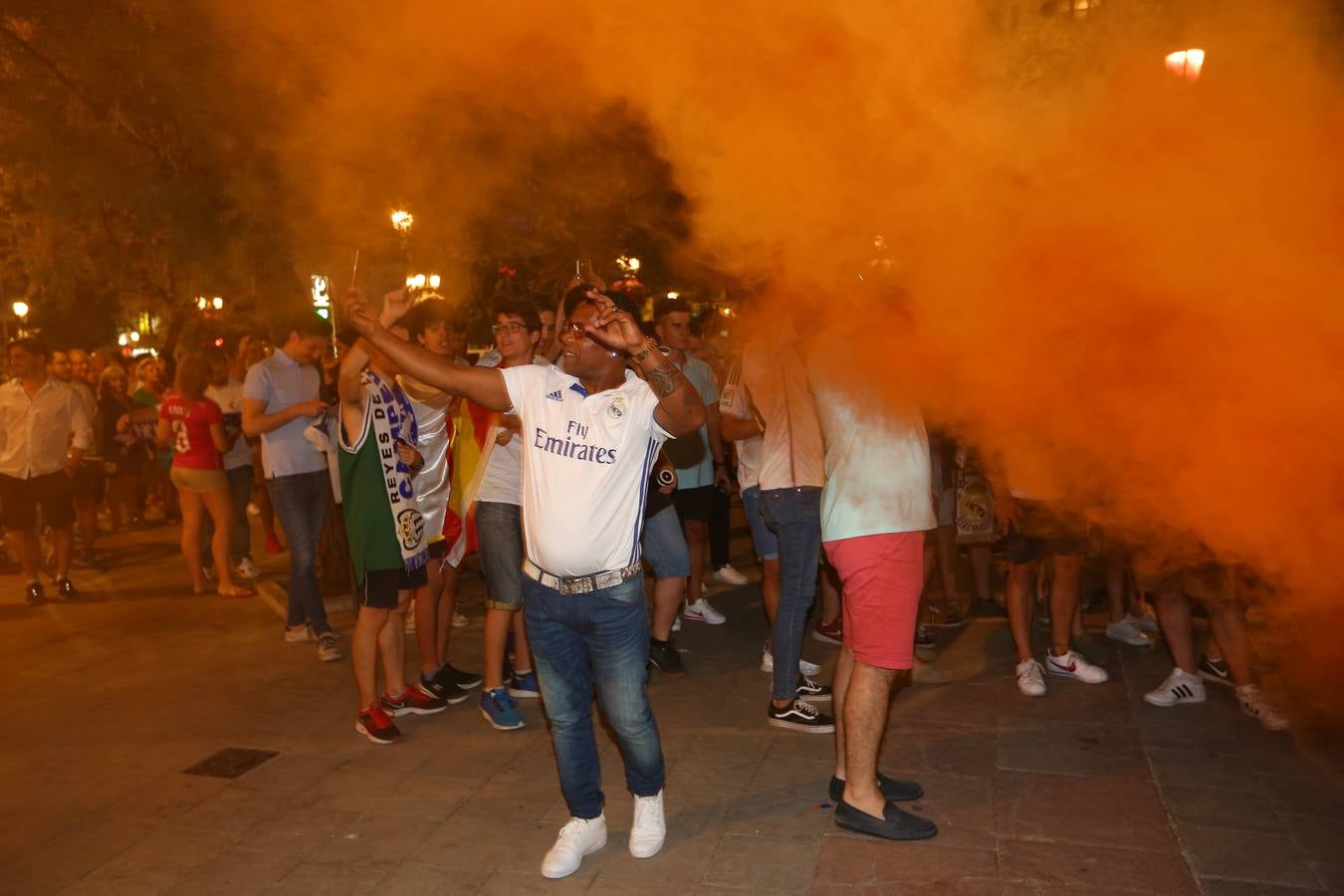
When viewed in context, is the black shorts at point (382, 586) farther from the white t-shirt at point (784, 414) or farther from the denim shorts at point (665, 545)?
the white t-shirt at point (784, 414)

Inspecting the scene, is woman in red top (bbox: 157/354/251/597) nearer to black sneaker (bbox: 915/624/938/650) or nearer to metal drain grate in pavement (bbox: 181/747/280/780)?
metal drain grate in pavement (bbox: 181/747/280/780)

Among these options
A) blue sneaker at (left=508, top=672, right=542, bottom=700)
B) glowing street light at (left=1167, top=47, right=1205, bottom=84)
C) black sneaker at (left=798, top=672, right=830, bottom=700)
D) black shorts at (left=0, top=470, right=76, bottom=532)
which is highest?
glowing street light at (left=1167, top=47, right=1205, bottom=84)

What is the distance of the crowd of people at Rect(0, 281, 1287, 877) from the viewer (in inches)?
161

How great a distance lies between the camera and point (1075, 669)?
21.0 feet

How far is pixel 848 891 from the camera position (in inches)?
158

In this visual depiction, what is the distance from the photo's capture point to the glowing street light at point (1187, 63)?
335cm

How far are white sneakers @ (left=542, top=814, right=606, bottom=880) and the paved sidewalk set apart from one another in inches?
2.0

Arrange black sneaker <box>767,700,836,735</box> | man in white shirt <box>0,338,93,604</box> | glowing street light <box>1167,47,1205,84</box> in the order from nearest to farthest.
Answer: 1. glowing street light <box>1167,47,1205,84</box>
2. black sneaker <box>767,700,836,735</box>
3. man in white shirt <box>0,338,93,604</box>

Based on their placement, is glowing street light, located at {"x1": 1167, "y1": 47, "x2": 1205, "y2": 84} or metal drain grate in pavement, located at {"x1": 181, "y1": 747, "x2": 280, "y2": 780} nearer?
glowing street light, located at {"x1": 1167, "y1": 47, "x2": 1205, "y2": 84}

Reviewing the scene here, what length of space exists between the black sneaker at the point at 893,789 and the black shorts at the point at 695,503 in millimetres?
3706

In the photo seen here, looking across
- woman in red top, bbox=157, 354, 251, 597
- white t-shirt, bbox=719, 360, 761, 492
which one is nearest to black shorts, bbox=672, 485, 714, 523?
white t-shirt, bbox=719, 360, 761, 492

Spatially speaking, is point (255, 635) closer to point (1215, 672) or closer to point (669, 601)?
point (669, 601)

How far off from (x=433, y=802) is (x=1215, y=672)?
4359mm

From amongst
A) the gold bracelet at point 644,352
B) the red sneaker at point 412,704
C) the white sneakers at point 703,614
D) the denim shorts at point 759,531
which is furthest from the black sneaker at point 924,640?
the gold bracelet at point 644,352
